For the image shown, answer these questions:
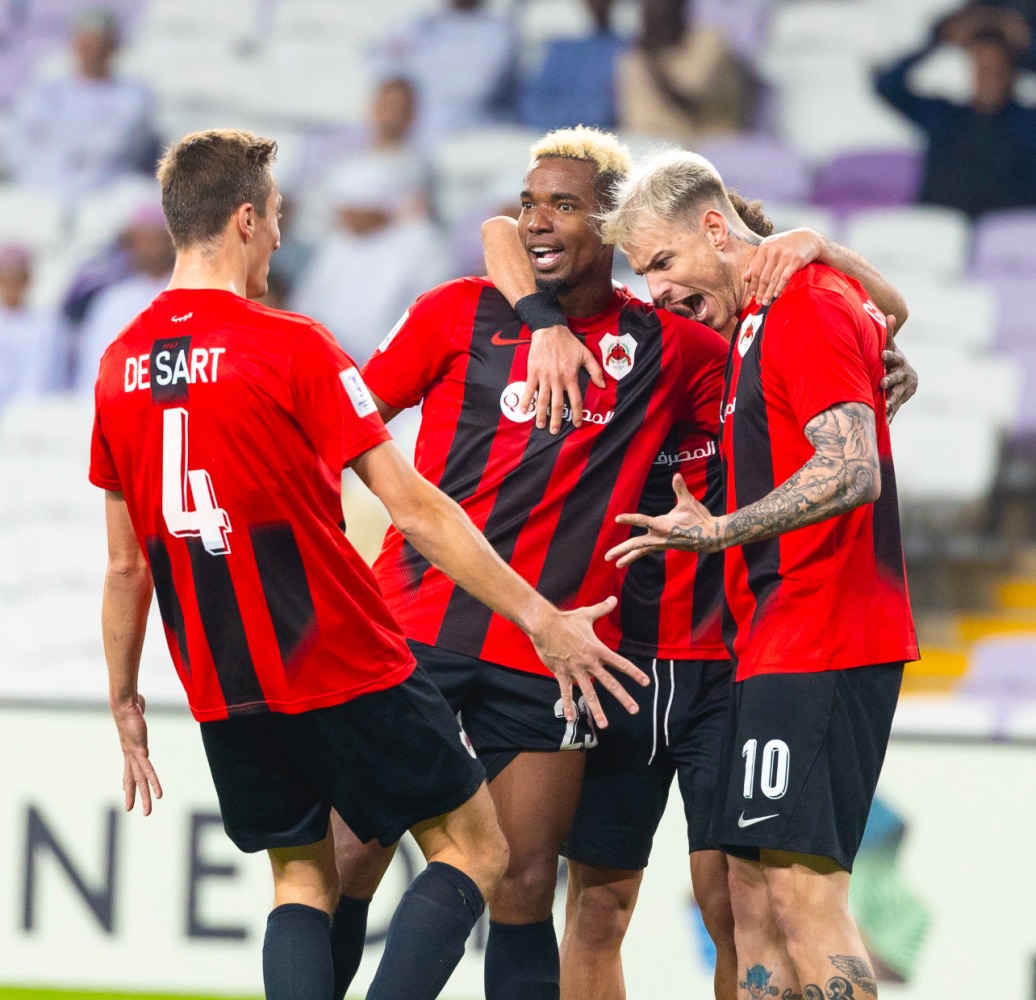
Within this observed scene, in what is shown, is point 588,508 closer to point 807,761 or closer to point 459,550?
point 459,550

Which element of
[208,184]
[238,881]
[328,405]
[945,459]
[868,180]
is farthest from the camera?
[868,180]

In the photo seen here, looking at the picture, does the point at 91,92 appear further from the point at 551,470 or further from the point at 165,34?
the point at 551,470

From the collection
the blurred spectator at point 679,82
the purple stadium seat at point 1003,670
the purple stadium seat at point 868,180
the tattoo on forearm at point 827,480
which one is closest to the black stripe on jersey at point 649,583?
the tattoo on forearm at point 827,480

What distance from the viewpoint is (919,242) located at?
23.4ft

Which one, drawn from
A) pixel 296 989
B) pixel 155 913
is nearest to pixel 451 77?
pixel 155 913

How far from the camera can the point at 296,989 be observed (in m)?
2.72

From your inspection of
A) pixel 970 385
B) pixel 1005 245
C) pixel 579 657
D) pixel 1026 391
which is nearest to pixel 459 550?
pixel 579 657

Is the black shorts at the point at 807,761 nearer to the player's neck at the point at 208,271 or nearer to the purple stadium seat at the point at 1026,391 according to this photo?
the player's neck at the point at 208,271

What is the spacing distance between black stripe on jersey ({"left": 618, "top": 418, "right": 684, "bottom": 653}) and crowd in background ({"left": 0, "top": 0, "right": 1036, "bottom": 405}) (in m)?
3.87

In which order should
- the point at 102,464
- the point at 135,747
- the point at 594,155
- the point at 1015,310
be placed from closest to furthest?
the point at 102,464
the point at 135,747
the point at 594,155
the point at 1015,310

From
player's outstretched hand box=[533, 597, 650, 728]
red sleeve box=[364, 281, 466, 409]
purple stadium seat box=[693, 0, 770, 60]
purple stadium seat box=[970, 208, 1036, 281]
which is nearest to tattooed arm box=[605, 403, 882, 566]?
player's outstretched hand box=[533, 597, 650, 728]

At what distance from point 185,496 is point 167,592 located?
9.1 inches

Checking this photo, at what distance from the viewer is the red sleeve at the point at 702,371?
3.36 meters

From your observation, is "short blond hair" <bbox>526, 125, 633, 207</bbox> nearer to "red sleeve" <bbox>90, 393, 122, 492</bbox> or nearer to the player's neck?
the player's neck
